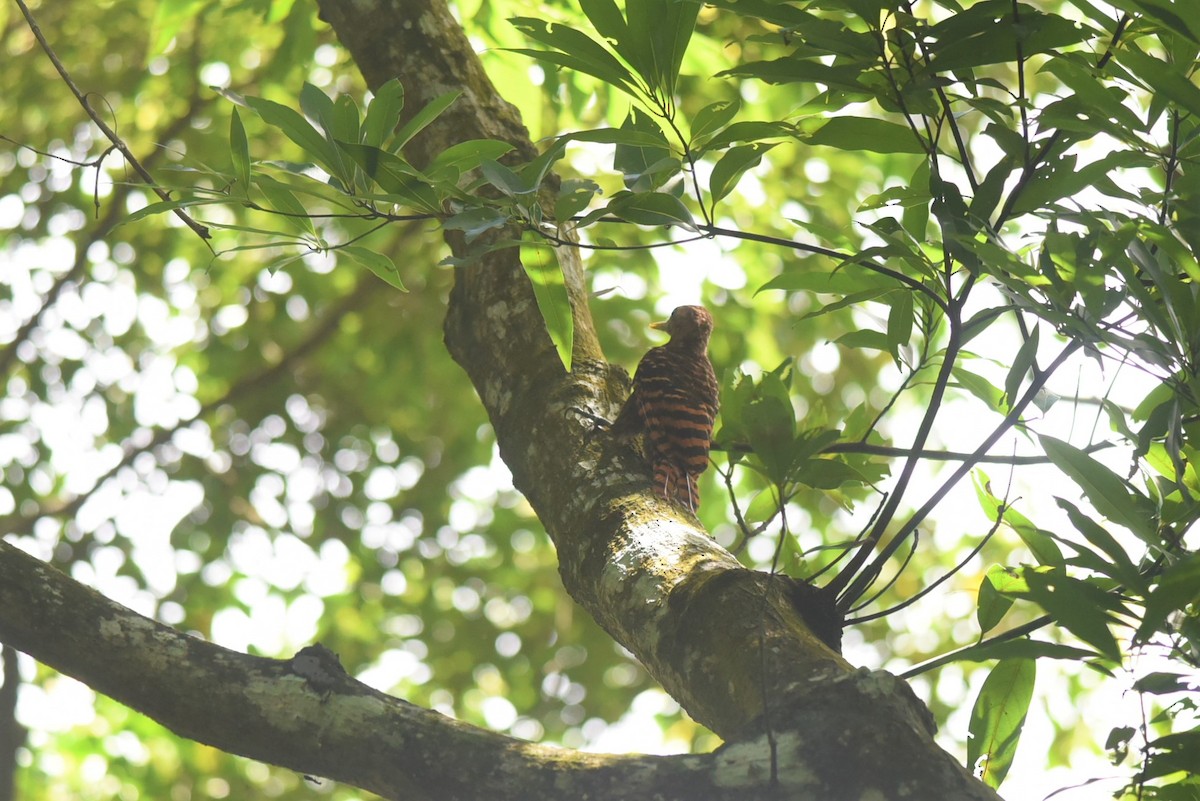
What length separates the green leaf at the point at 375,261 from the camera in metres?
1.18

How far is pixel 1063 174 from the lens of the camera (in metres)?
1.00

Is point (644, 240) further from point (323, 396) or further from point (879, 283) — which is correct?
point (879, 283)

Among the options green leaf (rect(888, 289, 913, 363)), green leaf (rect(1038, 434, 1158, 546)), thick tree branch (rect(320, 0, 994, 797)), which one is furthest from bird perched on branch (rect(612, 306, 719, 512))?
green leaf (rect(1038, 434, 1158, 546))

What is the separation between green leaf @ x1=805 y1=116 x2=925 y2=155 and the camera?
114cm

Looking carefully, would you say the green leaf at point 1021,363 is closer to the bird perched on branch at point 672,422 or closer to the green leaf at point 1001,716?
the green leaf at point 1001,716

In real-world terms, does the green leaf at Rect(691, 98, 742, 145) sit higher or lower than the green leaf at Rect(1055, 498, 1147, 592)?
higher

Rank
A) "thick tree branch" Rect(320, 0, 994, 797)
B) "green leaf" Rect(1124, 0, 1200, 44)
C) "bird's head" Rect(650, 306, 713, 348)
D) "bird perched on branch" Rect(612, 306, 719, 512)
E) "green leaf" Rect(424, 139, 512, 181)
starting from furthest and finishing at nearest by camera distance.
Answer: "bird's head" Rect(650, 306, 713, 348), "bird perched on branch" Rect(612, 306, 719, 512), "green leaf" Rect(424, 139, 512, 181), "thick tree branch" Rect(320, 0, 994, 797), "green leaf" Rect(1124, 0, 1200, 44)

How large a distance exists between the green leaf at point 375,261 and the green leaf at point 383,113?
115 millimetres

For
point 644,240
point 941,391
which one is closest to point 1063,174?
point 941,391

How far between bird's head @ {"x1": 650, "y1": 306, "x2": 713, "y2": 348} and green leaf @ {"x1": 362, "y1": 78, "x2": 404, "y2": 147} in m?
0.97

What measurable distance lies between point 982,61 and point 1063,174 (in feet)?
0.42

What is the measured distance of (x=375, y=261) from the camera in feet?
4.00

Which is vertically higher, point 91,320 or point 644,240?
point 91,320

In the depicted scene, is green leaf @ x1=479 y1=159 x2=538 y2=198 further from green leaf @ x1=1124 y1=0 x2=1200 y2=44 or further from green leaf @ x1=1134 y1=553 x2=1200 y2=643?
green leaf @ x1=1134 y1=553 x2=1200 y2=643
